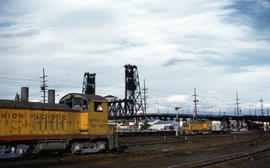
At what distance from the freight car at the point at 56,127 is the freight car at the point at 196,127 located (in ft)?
133

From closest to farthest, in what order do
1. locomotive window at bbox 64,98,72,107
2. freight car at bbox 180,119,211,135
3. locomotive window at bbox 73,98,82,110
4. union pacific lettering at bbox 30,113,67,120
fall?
union pacific lettering at bbox 30,113,67,120, locomotive window at bbox 73,98,82,110, locomotive window at bbox 64,98,72,107, freight car at bbox 180,119,211,135

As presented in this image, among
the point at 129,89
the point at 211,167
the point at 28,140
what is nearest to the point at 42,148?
the point at 28,140

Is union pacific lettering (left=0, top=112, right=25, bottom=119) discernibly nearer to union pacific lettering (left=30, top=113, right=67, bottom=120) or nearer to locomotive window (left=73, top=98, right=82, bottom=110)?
union pacific lettering (left=30, top=113, right=67, bottom=120)

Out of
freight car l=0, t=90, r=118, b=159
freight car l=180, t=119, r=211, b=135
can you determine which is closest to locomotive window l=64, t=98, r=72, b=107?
freight car l=0, t=90, r=118, b=159

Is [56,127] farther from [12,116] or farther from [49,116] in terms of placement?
[12,116]

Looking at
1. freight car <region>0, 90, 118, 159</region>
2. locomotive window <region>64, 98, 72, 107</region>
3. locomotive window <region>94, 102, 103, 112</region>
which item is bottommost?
freight car <region>0, 90, 118, 159</region>

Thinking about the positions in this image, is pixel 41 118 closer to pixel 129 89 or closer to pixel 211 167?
pixel 211 167

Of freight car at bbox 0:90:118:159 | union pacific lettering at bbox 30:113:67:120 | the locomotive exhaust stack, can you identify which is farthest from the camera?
the locomotive exhaust stack

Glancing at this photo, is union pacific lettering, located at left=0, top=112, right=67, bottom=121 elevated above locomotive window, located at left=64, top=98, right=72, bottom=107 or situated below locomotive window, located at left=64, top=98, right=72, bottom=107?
below

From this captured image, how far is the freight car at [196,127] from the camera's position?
198 ft

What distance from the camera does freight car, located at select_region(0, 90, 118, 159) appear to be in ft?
54.4

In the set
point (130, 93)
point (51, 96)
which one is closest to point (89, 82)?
point (130, 93)

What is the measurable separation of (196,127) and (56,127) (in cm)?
4770

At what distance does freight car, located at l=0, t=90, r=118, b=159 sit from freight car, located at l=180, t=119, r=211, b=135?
40.5m
